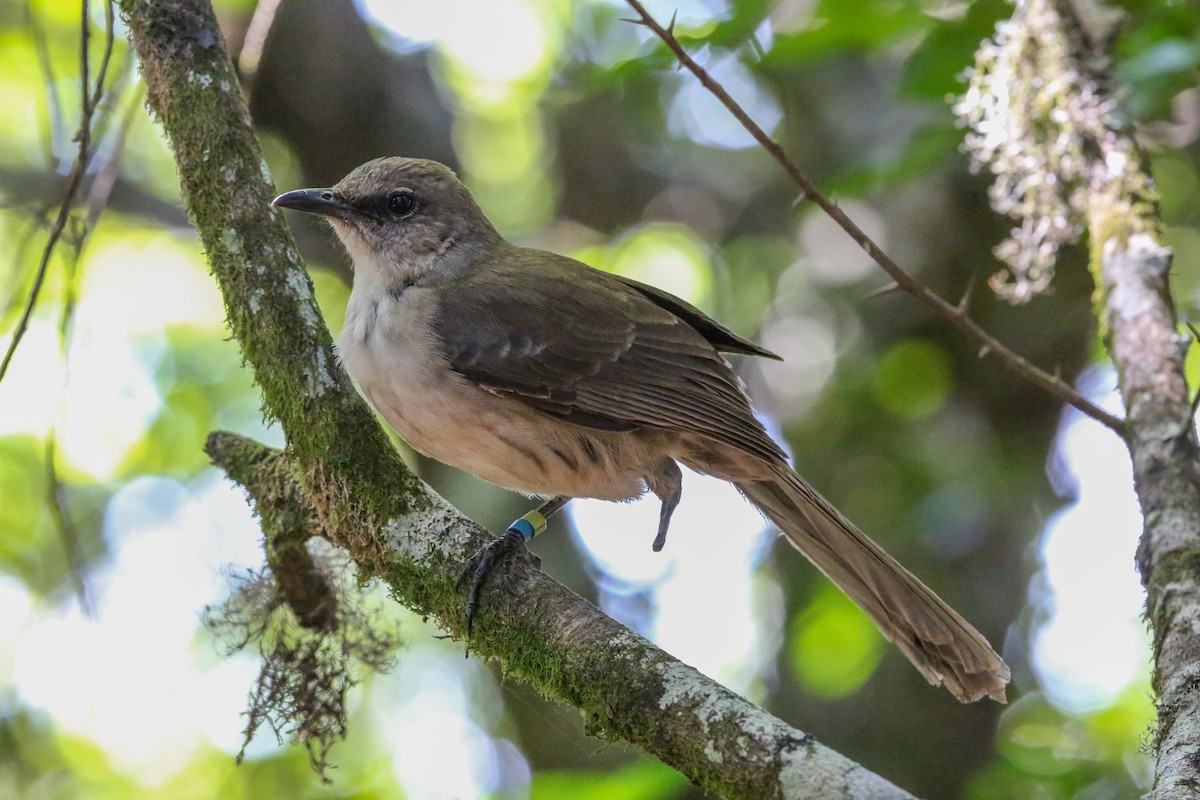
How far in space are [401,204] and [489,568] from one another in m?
1.90

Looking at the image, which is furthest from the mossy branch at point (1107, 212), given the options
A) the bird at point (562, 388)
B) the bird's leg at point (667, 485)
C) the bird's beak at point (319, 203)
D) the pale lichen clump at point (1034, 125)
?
the bird's beak at point (319, 203)

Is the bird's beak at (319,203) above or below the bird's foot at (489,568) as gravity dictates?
above

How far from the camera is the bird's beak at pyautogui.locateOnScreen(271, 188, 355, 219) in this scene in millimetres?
3934

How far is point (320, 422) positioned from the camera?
3.26m

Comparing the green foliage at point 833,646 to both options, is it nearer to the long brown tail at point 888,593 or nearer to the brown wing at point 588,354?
the long brown tail at point 888,593

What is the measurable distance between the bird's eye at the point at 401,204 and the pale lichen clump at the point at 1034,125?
2.07 metres

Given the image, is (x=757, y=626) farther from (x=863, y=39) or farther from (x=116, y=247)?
(x=116, y=247)

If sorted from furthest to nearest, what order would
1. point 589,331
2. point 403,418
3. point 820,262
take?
point 820,262
point 589,331
point 403,418

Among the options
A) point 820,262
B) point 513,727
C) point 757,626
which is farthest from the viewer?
point 757,626

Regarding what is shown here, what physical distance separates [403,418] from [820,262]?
3.61 m

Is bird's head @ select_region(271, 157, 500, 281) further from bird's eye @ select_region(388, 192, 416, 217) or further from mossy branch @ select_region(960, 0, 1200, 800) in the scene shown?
mossy branch @ select_region(960, 0, 1200, 800)

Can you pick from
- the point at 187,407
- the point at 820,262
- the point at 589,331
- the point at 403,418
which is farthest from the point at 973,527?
the point at 187,407

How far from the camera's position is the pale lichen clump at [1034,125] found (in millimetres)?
3945

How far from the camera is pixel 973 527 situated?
17.6 ft
